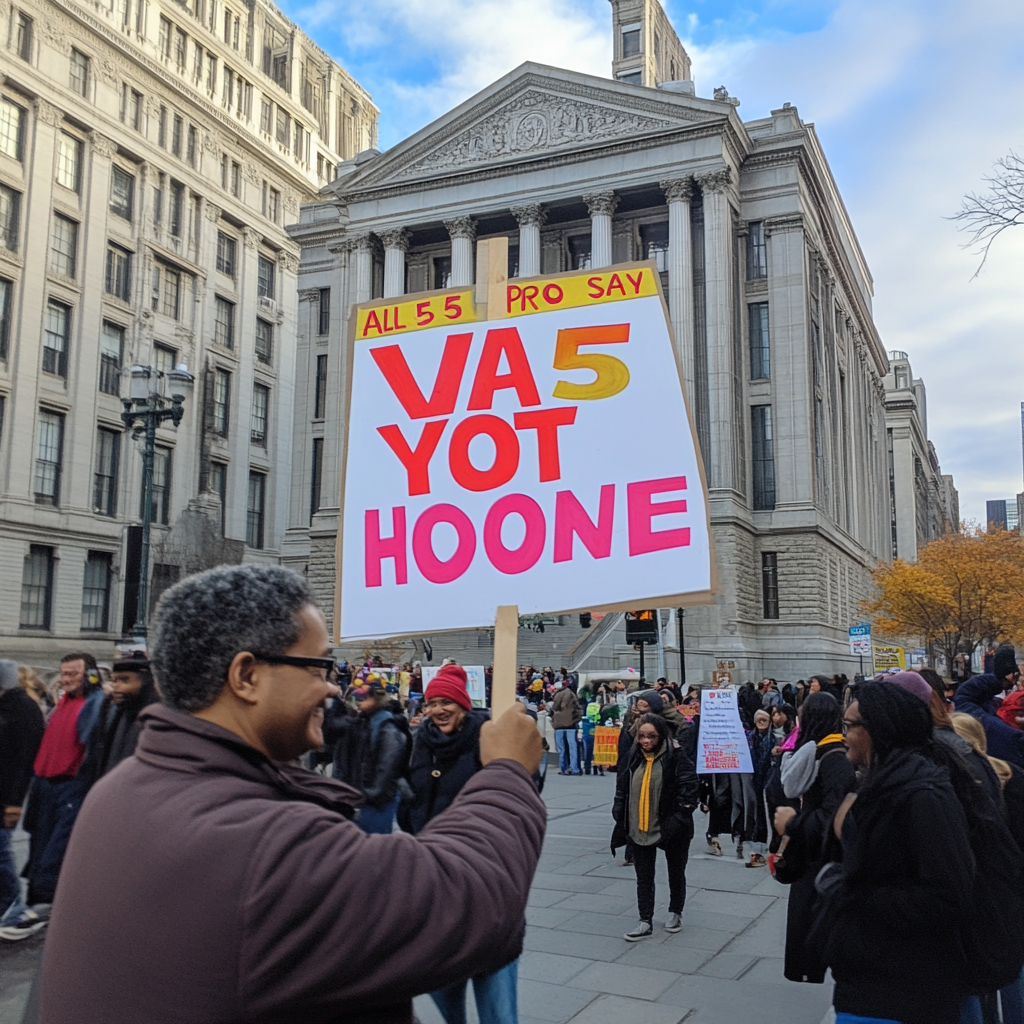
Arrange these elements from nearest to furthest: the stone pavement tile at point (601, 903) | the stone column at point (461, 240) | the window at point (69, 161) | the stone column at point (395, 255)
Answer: the stone pavement tile at point (601, 903)
the window at point (69, 161)
the stone column at point (461, 240)
the stone column at point (395, 255)

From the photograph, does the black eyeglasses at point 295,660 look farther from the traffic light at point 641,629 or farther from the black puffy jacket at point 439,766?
the traffic light at point 641,629

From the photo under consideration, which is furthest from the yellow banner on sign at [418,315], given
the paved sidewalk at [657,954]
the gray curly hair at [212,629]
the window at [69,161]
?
the window at [69,161]

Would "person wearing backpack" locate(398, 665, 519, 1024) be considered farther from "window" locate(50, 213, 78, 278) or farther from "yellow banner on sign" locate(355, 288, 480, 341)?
"window" locate(50, 213, 78, 278)

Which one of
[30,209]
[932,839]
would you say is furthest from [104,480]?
[932,839]

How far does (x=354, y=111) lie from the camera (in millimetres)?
61812

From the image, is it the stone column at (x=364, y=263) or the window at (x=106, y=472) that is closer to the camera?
the window at (x=106, y=472)

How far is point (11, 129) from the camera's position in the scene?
38.0 meters

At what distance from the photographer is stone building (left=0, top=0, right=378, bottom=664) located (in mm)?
37844

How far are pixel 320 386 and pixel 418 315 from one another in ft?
150

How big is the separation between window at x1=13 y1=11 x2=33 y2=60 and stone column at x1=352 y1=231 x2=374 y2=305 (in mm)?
14118

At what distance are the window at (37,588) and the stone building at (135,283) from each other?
0.25 feet

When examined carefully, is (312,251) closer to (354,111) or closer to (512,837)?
(354,111)

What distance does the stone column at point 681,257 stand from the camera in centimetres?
3919

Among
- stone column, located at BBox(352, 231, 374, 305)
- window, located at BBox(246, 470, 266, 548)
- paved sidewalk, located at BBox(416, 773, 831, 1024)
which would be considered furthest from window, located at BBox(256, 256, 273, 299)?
paved sidewalk, located at BBox(416, 773, 831, 1024)
